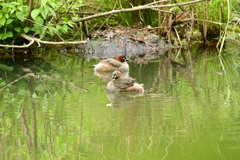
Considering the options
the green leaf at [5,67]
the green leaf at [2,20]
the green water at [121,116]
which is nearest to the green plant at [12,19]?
the green leaf at [2,20]

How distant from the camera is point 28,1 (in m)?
10.7

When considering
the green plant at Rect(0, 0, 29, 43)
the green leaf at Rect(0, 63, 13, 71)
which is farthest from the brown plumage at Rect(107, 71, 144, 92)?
the green plant at Rect(0, 0, 29, 43)

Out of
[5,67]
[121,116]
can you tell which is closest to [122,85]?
[121,116]

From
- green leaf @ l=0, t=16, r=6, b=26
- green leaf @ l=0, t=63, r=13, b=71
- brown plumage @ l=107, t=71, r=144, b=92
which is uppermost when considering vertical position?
green leaf @ l=0, t=16, r=6, b=26

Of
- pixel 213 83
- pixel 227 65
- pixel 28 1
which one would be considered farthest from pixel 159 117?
pixel 28 1

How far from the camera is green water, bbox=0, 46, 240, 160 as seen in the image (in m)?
4.54

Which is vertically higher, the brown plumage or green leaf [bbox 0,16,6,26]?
green leaf [bbox 0,16,6,26]

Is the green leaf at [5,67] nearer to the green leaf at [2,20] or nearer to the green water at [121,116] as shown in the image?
the green water at [121,116]

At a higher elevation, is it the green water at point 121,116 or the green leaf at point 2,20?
the green leaf at point 2,20

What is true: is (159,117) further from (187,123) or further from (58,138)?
(58,138)

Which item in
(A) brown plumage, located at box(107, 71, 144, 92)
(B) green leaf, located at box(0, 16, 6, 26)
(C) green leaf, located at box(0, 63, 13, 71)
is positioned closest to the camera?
(A) brown plumage, located at box(107, 71, 144, 92)

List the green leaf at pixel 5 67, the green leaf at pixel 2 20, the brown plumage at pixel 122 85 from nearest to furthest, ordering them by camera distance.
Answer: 1. the brown plumage at pixel 122 85
2. the green leaf at pixel 5 67
3. the green leaf at pixel 2 20

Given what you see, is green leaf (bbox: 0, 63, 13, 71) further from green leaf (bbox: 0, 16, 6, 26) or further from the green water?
green leaf (bbox: 0, 16, 6, 26)

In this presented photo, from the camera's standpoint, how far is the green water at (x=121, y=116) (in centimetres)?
454
